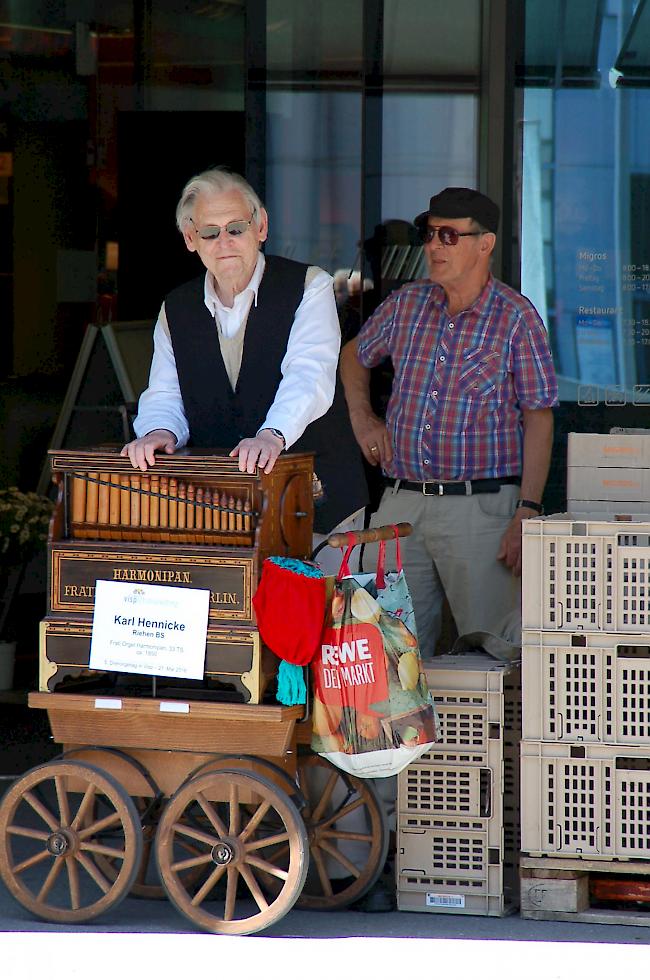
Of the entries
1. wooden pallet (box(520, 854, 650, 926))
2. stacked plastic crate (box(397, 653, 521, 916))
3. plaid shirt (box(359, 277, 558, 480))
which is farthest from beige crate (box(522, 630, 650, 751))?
plaid shirt (box(359, 277, 558, 480))

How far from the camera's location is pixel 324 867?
417 centimetres

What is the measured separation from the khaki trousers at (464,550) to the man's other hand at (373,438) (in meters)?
0.20

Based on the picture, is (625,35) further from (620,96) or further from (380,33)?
(380,33)

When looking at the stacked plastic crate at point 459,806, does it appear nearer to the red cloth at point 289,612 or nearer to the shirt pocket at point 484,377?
the red cloth at point 289,612

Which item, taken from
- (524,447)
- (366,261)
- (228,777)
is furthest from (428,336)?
(228,777)

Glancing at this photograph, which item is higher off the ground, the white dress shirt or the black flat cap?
the black flat cap

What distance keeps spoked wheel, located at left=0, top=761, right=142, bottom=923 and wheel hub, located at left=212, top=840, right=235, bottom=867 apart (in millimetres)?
208

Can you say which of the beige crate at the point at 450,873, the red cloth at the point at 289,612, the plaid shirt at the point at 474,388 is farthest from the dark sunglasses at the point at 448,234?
the beige crate at the point at 450,873

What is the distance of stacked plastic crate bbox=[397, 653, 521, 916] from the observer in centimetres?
414

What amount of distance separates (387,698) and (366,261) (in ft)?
8.63

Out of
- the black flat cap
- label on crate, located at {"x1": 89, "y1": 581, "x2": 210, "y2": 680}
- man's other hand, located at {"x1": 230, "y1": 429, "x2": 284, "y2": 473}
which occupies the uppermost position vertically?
the black flat cap

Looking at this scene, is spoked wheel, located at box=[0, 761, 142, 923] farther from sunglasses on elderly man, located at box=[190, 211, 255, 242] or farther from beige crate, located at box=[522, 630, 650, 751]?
sunglasses on elderly man, located at box=[190, 211, 255, 242]

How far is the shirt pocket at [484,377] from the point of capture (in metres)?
4.78

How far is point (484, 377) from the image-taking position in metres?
4.78
